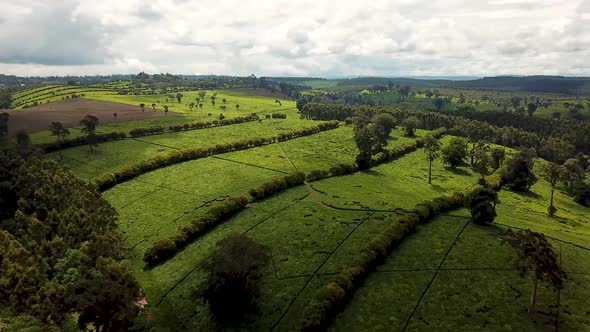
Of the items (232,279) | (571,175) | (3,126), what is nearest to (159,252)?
(232,279)

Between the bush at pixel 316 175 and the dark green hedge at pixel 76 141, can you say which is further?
the dark green hedge at pixel 76 141

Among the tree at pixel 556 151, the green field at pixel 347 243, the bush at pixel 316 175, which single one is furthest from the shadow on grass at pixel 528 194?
the tree at pixel 556 151

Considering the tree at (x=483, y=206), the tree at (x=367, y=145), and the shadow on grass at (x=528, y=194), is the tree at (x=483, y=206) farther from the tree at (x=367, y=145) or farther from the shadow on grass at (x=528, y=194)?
the tree at (x=367, y=145)

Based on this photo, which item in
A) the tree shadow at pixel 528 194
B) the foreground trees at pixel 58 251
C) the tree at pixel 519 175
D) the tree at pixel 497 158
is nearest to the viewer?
the foreground trees at pixel 58 251

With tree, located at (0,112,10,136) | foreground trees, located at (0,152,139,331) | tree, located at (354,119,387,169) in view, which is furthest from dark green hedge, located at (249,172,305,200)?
tree, located at (0,112,10,136)

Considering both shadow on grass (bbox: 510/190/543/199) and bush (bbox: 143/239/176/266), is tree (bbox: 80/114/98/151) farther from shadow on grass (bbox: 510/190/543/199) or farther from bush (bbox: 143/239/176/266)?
shadow on grass (bbox: 510/190/543/199)
